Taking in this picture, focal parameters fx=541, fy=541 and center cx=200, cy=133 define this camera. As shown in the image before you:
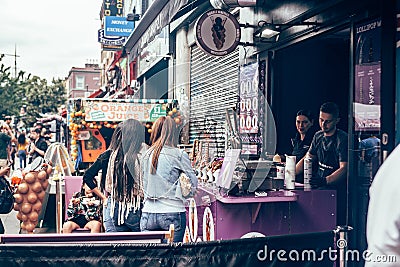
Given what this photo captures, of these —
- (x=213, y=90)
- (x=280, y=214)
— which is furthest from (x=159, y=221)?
(x=213, y=90)

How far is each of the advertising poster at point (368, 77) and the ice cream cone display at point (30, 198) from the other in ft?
14.3

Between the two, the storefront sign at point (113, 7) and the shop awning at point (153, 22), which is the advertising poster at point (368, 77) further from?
the storefront sign at point (113, 7)

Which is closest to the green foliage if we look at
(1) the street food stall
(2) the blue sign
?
(2) the blue sign

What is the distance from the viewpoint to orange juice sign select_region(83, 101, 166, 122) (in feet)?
30.4

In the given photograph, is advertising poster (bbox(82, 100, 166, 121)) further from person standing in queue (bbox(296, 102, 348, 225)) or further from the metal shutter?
person standing in queue (bbox(296, 102, 348, 225))

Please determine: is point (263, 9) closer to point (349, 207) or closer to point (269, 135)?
point (269, 135)

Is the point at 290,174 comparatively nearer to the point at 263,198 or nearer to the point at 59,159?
the point at 263,198

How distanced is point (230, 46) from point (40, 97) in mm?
32977

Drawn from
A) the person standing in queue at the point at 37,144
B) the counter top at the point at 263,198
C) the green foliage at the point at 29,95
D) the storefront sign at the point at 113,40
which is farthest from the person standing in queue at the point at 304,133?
the green foliage at the point at 29,95

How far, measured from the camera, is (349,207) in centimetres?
475

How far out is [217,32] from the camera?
22.2 ft

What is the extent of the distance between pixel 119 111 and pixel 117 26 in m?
9.36

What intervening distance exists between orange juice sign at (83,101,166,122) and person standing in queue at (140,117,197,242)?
4501mm

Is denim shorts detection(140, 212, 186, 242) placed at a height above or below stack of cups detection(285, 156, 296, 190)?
below
